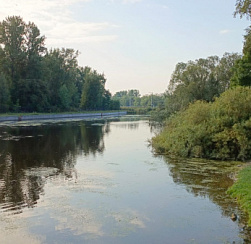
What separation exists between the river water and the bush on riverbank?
1461 millimetres

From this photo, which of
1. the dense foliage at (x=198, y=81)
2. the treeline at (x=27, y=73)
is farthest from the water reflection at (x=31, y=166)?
the treeline at (x=27, y=73)

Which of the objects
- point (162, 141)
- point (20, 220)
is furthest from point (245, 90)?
point (20, 220)

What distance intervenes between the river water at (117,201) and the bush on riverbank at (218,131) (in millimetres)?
1461

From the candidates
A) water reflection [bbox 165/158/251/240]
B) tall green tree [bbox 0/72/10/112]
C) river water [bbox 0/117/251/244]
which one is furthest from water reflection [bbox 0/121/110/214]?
tall green tree [bbox 0/72/10/112]

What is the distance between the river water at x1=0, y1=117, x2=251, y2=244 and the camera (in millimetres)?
9484

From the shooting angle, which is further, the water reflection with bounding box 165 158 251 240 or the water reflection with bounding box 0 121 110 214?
the water reflection with bounding box 0 121 110 214

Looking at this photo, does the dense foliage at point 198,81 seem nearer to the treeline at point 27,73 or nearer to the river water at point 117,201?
the river water at point 117,201

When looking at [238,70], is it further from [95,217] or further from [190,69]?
[95,217]

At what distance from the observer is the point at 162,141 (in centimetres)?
2509

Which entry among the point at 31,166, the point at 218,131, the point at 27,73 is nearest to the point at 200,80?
the point at 218,131

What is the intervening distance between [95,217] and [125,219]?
951 mm

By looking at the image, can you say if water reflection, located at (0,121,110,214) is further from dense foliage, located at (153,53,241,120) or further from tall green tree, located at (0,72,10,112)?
tall green tree, located at (0,72,10,112)

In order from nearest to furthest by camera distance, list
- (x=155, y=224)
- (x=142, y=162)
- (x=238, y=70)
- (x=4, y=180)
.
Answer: (x=155, y=224) < (x=4, y=180) < (x=142, y=162) < (x=238, y=70)

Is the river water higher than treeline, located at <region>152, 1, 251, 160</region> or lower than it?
lower
